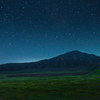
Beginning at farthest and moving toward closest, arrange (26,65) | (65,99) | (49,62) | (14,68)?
1. (49,62)
2. (26,65)
3. (14,68)
4. (65,99)

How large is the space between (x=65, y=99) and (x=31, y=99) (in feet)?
8.40

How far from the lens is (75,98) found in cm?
829

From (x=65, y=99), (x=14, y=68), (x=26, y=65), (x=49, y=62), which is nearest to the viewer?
(x=65, y=99)

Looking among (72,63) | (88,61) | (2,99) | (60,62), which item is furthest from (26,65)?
(2,99)

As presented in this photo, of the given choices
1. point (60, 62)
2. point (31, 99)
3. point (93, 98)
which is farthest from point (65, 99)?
point (60, 62)

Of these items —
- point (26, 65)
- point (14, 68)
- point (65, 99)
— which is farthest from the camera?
point (26, 65)

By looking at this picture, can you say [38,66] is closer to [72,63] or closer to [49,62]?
[49,62]

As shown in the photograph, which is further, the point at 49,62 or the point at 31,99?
the point at 49,62

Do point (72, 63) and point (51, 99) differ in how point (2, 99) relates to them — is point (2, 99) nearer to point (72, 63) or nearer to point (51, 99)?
point (51, 99)

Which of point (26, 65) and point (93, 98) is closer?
point (93, 98)

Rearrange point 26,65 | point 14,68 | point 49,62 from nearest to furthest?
point 14,68 → point 26,65 → point 49,62

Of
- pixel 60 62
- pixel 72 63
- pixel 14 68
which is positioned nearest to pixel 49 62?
pixel 60 62

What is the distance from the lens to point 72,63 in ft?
464

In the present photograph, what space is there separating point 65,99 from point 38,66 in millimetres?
126678
